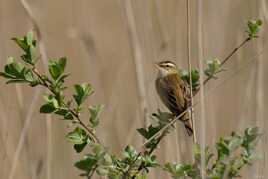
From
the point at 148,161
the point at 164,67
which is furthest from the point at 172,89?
the point at 148,161

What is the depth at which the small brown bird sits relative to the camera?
259 centimetres

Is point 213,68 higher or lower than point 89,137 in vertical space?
higher

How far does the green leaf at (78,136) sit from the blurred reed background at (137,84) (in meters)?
0.39

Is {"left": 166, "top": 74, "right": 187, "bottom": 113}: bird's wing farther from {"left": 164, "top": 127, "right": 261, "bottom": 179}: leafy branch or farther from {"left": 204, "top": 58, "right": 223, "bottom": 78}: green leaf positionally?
{"left": 164, "top": 127, "right": 261, "bottom": 179}: leafy branch

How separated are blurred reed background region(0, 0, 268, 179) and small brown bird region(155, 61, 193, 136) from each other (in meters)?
0.04

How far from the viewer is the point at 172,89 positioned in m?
2.94

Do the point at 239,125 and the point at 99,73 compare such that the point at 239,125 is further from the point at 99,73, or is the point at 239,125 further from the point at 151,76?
the point at 99,73

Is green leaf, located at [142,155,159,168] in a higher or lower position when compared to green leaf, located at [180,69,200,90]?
lower

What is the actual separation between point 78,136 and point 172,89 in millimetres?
1196

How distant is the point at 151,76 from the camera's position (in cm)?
315

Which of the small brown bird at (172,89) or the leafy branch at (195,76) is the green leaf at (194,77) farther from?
the small brown bird at (172,89)

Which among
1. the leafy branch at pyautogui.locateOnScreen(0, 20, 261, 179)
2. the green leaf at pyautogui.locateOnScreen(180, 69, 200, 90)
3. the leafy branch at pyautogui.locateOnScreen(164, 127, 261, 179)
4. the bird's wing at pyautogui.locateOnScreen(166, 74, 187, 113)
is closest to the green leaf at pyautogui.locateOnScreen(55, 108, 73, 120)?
the leafy branch at pyautogui.locateOnScreen(0, 20, 261, 179)

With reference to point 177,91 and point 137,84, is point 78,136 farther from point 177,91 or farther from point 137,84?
point 177,91

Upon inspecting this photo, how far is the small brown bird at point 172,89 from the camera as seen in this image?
102 inches
